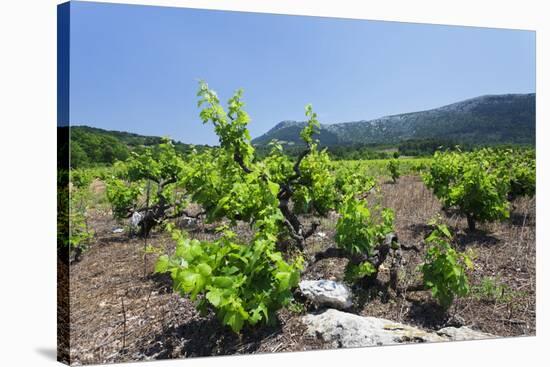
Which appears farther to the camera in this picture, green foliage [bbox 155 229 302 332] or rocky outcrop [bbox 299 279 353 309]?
rocky outcrop [bbox 299 279 353 309]

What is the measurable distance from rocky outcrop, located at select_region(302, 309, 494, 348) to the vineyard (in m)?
0.09

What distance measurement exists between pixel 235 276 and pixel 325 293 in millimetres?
1074

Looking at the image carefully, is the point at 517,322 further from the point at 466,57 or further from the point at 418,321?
the point at 466,57

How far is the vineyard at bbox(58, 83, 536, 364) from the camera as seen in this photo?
3.66 meters

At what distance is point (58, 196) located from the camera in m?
3.69

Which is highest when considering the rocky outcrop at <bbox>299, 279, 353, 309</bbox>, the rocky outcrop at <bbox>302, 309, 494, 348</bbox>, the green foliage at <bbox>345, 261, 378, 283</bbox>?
→ the green foliage at <bbox>345, 261, 378, 283</bbox>

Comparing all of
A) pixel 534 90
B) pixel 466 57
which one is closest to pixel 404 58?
pixel 466 57

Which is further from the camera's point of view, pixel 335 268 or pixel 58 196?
pixel 335 268

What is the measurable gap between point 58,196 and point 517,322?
4395mm

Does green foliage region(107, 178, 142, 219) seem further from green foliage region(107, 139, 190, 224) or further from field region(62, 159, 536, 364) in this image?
field region(62, 159, 536, 364)

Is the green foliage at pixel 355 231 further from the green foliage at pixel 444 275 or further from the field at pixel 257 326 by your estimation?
the green foliage at pixel 444 275

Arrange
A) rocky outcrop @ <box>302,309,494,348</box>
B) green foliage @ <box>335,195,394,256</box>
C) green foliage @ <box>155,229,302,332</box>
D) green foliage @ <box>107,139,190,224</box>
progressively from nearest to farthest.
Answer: green foliage @ <box>155,229,302,332</box>
rocky outcrop @ <box>302,309,494,348</box>
green foliage @ <box>335,195,394,256</box>
green foliage @ <box>107,139,190,224</box>

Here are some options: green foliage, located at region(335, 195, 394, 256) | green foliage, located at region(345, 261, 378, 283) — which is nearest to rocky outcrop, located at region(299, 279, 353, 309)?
green foliage, located at region(345, 261, 378, 283)

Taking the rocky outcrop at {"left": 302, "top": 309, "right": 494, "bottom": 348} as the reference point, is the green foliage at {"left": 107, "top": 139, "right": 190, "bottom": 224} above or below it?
above
